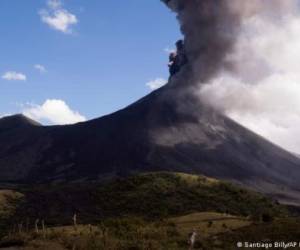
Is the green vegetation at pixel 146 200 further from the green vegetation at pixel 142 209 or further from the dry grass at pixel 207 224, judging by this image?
the dry grass at pixel 207 224

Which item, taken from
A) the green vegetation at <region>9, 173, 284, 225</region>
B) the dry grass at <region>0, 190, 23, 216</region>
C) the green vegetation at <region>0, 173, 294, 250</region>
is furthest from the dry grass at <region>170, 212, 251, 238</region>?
the dry grass at <region>0, 190, 23, 216</region>

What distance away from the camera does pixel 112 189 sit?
296 feet

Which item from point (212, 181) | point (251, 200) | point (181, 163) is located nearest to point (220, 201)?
point (251, 200)

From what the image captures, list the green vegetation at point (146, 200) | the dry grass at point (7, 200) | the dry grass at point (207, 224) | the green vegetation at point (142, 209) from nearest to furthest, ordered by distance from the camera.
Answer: the green vegetation at point (142, 209)
the dry grass at point (207, 224)
the dry grass at point (7, 200)
the green vegetation at point (146, 200)

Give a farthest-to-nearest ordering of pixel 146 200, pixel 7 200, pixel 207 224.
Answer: pixel 7 200 → pixel 146 200 → pixel 207 224

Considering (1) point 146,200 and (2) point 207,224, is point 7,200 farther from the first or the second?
(2) point 207,224

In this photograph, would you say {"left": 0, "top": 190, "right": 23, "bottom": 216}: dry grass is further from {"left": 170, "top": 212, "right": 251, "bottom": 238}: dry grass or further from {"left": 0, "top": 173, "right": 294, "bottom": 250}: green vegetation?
{"left": 170, "top": 212, "right": 251, "bottom": 238}: dry grass

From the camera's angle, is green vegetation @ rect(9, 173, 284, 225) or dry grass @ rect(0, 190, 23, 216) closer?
dry grass @ rect(0, 190, 23, 216)

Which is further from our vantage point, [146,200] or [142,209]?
[146,200]

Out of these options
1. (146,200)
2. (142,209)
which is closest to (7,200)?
(146,200)

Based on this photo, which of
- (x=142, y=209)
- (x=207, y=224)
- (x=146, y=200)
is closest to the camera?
(x=207, y=224)

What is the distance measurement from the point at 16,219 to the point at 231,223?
45229mm

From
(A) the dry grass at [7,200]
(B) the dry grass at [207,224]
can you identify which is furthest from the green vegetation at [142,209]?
(A) the dry grass at [7,200]

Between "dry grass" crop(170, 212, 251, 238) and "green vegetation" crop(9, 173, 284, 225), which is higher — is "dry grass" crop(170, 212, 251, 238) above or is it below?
below
